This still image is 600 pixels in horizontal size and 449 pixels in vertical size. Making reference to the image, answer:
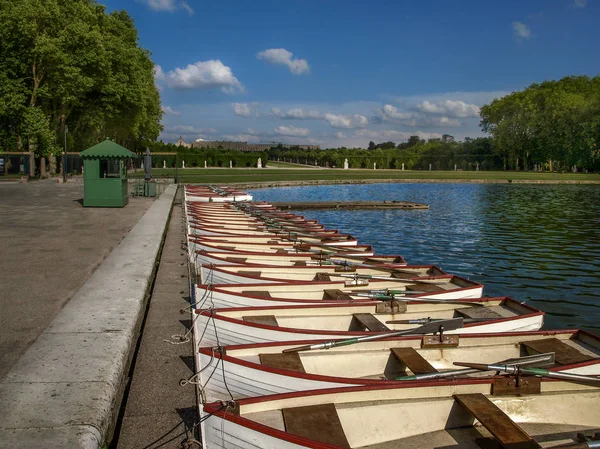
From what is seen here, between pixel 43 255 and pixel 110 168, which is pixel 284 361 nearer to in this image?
pixel 43 255

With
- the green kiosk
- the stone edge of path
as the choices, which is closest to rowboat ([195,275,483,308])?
the stone edge of path

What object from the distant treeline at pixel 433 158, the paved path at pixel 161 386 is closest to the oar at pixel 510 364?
the paved path at pixel 161 386

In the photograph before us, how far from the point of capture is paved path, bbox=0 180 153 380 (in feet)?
22.4

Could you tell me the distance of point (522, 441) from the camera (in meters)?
4.09

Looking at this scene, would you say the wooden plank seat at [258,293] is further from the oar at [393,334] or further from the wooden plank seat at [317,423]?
the wooden plank seat at [317,423]

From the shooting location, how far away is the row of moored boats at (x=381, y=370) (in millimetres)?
4137

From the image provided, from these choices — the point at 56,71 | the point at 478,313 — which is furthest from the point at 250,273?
the point at 56,71

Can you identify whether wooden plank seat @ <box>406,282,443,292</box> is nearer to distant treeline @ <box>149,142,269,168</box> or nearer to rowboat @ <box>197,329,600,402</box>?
rowboat @ <box>197,329,600,402</box>

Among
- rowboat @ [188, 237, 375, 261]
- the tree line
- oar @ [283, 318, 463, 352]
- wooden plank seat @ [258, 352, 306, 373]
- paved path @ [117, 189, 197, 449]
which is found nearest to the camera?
paved path @ [117, 189, 197, 449]

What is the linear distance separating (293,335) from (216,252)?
4.51 m

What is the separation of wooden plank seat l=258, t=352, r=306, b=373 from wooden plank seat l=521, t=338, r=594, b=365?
2640 millimetres

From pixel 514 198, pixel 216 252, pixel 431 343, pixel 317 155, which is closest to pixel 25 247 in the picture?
pixel 216 252

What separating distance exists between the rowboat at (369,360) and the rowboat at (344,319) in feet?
1.02

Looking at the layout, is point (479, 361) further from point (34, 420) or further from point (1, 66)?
point (1, 66)
